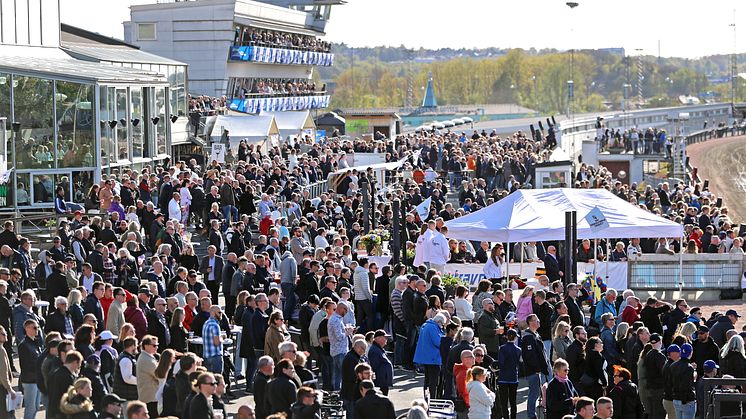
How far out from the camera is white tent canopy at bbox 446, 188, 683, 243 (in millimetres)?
23719

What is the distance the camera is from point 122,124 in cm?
3553

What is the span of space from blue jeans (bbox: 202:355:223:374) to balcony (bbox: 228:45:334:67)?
62.8 meters

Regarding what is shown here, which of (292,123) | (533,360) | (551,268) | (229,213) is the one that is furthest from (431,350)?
(292,123)

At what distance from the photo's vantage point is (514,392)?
16016 mm

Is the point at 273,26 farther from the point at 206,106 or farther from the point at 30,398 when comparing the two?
the point at 30,398

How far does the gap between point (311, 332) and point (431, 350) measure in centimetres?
167

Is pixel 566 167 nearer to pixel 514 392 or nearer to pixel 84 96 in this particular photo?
pixel 84 96

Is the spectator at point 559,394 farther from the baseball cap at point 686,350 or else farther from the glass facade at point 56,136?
the glass facade at point 56,136

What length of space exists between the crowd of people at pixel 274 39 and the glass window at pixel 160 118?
38541 mm

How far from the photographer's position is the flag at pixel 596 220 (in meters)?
23.6

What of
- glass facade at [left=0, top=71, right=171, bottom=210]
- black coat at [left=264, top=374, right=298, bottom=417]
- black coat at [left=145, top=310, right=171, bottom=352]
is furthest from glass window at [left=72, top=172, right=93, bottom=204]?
black coat at [left=264, top=374, right=298, bottom=417]

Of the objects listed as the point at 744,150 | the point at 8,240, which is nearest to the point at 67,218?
the point at 8,240

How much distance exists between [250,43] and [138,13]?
713 cm

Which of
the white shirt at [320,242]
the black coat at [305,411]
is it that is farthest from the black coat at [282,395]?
the white shirt at [320,242]
